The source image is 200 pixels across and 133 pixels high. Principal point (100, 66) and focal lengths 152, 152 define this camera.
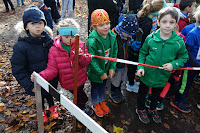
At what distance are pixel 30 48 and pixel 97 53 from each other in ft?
3.58

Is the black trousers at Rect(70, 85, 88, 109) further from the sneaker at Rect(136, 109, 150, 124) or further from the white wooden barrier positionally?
the sneaker at Rect(136, 109, 150, 124)

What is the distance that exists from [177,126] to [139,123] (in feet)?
2.55

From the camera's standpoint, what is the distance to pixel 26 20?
88.7 inches

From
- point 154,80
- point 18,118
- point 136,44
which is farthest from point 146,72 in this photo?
point 18,118

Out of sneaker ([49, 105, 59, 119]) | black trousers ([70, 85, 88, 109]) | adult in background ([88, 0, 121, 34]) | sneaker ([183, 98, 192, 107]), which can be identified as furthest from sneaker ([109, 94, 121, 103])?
adult in background ([88, 0, 121, 34])

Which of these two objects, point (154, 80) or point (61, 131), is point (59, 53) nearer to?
point (61, 131)

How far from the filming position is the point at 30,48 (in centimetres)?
232

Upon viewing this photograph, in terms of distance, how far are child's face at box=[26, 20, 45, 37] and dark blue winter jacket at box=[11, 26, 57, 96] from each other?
0.07 m

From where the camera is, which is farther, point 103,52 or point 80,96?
point 80,96

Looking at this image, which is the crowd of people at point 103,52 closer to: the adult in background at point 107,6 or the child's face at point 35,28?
the child's face at point 35,28

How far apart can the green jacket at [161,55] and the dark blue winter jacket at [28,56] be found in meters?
1.65

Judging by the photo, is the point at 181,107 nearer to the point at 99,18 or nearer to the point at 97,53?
the point at 97,53

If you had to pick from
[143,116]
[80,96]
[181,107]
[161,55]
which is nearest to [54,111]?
[80,96]

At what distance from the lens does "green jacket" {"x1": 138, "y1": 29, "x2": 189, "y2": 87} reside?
8.20 ft
